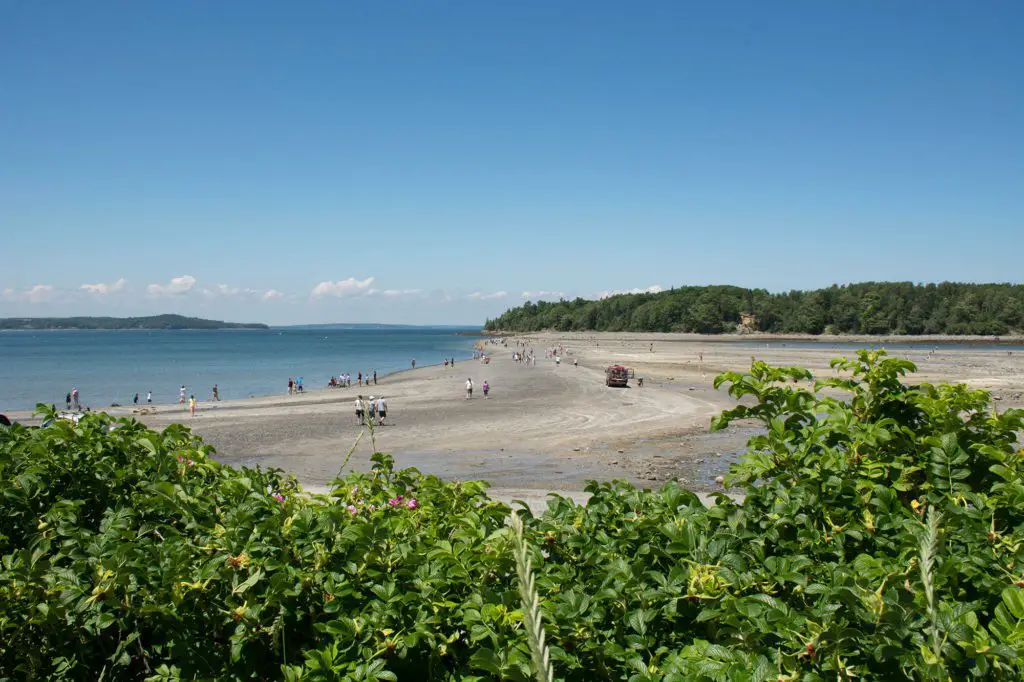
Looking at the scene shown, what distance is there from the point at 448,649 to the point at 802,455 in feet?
7.85

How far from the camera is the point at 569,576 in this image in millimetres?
2781

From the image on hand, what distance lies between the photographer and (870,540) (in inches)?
128

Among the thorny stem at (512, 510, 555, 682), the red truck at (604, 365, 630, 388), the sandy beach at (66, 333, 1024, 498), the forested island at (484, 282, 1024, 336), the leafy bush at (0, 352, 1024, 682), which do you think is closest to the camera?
the thorny stem at (512, 510, 555, 682)

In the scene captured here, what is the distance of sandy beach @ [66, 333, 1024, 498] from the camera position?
21.1 metres

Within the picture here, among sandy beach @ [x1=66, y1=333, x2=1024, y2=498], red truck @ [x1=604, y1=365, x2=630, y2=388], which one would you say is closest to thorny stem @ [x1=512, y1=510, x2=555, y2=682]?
sandy beach @ [x1=66, y1=333, x2=1024, y2=498]

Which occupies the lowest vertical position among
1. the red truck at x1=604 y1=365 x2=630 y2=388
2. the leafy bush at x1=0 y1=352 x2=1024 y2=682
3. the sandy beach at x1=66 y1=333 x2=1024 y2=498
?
the sandy beach at x1=66 y1=333 x2=1024 y2=498

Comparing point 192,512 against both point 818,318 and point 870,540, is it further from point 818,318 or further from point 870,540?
point 818,318

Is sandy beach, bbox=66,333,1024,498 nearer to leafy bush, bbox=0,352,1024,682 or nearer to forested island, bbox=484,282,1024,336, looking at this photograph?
leafy bush, bbox=0,352,1024,682

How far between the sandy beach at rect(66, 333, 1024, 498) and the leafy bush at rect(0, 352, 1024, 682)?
6.98 metres

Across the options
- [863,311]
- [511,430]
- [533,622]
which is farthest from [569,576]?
[863,311]

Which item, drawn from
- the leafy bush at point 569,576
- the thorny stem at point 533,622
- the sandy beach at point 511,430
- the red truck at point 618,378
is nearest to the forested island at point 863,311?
the sandy beach at point 511,430

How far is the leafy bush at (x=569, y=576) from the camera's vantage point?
2.26 metres

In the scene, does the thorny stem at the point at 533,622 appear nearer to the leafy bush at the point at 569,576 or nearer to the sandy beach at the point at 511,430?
the leafy bush at the point at 569,576

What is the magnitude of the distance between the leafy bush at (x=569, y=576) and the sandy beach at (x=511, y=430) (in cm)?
698
